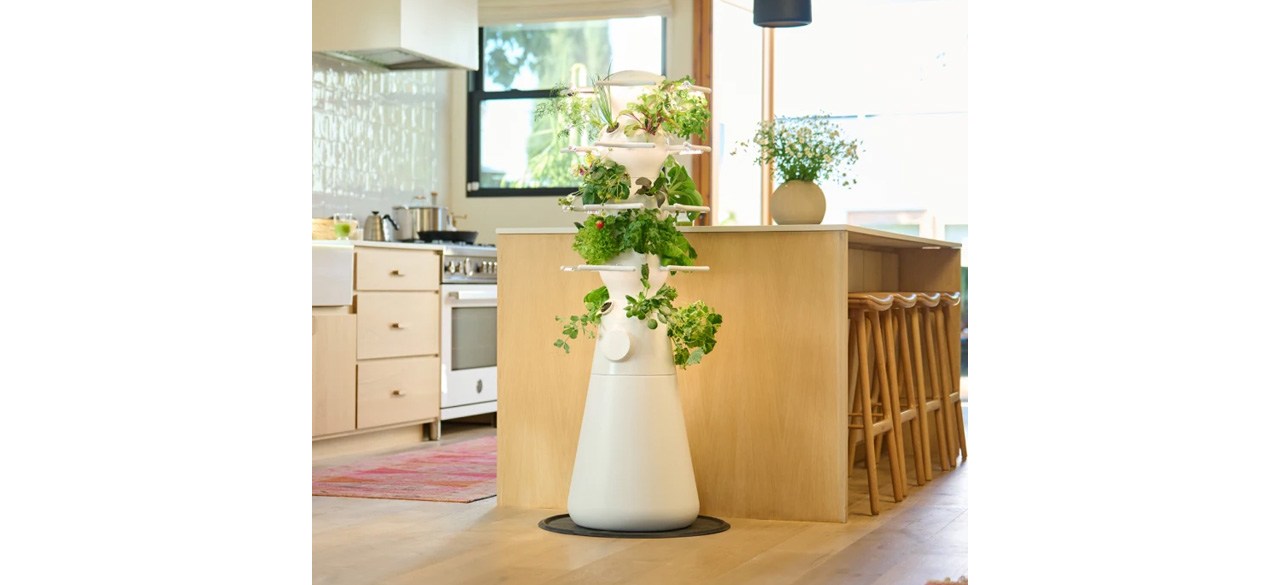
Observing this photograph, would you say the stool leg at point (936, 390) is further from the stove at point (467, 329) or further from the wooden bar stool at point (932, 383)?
the stove at point (467, 329)

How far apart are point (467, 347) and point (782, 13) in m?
2.23

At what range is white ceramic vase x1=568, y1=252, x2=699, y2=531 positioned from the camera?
3.89 metres

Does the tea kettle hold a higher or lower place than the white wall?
lower

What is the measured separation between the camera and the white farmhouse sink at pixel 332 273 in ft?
18.8

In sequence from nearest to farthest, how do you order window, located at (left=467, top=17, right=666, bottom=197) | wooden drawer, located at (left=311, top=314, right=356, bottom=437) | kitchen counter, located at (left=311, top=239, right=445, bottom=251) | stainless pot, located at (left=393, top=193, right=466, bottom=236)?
wooden drawer, located at (left=311, top=314, right=356, bottom=437)
kitchen counter, located at (left=311, top=239, right=445, bottom=251)
stainless pot, located at (left=393, top=193, right=466, bottom=236)
window, located at (left=467, top=17, right=666, bottom=197)

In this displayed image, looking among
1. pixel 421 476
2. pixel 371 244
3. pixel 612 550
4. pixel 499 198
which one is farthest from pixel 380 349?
pixel 612 550

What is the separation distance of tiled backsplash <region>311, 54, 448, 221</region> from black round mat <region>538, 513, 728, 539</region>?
3.09m

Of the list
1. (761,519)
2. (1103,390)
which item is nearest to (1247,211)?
(1103,390)

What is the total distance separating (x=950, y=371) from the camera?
5.74 m

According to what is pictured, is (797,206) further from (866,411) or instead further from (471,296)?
(471,296)

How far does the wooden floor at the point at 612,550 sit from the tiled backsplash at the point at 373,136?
281cm

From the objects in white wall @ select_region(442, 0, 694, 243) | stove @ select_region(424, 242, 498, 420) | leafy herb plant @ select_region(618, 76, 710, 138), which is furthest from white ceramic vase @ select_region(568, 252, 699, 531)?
white wall @ select_region(442, 0, 694, 243)

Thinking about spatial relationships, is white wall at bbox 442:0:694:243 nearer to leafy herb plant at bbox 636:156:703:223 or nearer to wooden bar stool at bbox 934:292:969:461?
wooden bar stool at bbox 934:292:969:461
